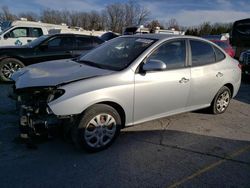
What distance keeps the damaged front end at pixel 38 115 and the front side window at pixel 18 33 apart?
27.0 feet

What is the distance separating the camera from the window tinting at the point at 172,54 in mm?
3807

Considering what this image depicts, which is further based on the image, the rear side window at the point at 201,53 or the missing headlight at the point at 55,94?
the rear side window at the point at 201,53

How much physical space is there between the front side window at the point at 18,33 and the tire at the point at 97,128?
28.9 feet

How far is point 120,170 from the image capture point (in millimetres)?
2967

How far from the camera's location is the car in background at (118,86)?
121 inches

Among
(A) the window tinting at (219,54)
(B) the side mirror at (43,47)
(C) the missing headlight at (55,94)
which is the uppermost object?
(A) the window tinting at (219,54)

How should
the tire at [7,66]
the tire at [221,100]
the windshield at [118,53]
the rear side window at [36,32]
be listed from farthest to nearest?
the rear side window at [36,32] < the tire at [7,66] < the tire at [221,100] < the windshield at [118,53]

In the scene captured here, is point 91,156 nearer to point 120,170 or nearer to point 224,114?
point 120,170

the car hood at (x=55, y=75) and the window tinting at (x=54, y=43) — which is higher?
the window tinting at (x=54, y=43)

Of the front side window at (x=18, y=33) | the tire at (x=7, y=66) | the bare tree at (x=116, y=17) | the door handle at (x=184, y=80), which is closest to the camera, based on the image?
the door handle at (x=184, y=80)

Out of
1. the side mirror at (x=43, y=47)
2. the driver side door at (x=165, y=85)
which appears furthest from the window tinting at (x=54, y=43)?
the driver side door at (x=165, y=85)

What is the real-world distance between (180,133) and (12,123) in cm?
291

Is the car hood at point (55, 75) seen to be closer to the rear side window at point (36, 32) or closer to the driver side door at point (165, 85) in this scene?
the driver side door at point (165, 85)

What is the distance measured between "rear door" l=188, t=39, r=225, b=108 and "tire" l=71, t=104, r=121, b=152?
5.29 ft
